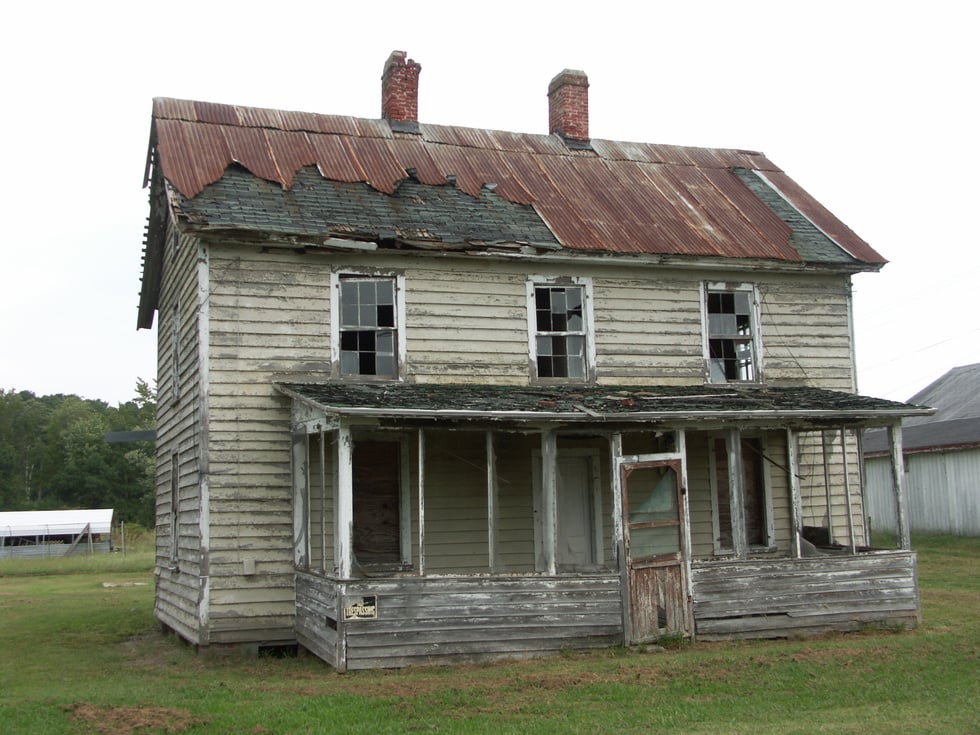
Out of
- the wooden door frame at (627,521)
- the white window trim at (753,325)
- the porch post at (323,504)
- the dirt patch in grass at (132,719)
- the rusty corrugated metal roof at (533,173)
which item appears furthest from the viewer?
the white window trim at (753,325)

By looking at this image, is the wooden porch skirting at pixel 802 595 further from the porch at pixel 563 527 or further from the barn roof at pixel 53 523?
the barn roof at pixel 53 523

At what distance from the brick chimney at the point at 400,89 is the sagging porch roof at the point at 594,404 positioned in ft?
20.4

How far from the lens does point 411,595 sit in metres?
12.3

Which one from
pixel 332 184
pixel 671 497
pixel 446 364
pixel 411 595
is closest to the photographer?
pixel 411 595

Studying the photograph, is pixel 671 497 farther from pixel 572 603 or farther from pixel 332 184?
pixel 332 184

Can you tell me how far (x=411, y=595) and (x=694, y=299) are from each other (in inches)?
269

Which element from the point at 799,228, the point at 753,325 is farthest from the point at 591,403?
the point at 799,228

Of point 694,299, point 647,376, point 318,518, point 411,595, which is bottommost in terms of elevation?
point 411,595

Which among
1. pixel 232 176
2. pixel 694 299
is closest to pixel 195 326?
pixel 232 176

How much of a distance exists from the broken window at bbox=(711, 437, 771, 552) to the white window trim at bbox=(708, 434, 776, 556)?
2 centimetres

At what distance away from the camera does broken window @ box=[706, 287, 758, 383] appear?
54.1 feet

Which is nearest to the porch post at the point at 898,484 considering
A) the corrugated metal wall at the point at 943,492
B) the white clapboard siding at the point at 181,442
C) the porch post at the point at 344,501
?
the porch post at the point at 344,501

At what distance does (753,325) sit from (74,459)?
232 feet

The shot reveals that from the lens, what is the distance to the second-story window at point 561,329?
15609 millimetres
